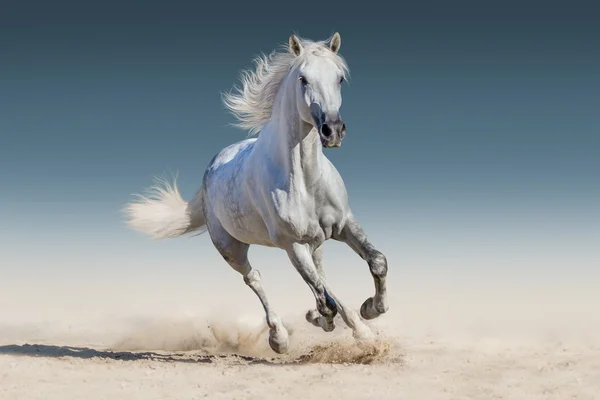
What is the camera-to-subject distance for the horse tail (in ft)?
30.3

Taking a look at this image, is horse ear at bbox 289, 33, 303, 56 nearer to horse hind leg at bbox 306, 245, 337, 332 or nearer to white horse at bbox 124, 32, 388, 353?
white horse at bbox 124, 32, 388, 353

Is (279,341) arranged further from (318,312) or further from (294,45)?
(294,45)

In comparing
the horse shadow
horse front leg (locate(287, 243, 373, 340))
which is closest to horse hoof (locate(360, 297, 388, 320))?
horse front leg (locate(287, 243, 373, 340))

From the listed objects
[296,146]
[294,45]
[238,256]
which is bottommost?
[238,256]

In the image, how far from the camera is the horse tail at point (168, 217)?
9.25 m

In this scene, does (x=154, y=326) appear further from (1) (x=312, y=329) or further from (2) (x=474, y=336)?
(2) (x=474, y=336)

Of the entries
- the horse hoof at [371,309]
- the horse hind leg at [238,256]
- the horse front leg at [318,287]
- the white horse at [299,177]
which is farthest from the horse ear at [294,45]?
the horse hind leg at [238,256]

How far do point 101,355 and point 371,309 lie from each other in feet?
11.6

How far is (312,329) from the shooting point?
370 inches

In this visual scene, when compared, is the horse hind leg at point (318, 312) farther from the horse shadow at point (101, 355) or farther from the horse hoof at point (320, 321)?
the horse shadow at point (101, 355)

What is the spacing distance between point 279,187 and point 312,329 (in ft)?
11.3

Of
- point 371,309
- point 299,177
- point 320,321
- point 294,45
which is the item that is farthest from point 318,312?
point 294,45

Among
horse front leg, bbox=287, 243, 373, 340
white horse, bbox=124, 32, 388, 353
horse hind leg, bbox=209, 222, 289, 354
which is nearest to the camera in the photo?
white horse, bbox=124, 32, 388, 353

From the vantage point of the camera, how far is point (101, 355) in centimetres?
A: 852
